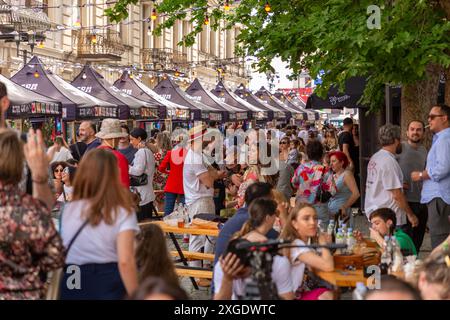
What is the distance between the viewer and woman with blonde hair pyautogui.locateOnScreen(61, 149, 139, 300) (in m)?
5.79

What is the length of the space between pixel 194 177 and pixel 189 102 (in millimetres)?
18024

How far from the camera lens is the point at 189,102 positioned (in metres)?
30.3

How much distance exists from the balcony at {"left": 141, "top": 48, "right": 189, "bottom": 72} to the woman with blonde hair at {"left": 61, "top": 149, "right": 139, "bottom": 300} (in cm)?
4065

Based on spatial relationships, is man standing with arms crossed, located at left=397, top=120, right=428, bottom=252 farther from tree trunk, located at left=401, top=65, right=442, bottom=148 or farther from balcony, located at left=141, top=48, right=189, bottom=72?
balcony, located at left=141, top=48, right=189, bottom=72

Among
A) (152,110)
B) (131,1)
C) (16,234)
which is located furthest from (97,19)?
(16,234)

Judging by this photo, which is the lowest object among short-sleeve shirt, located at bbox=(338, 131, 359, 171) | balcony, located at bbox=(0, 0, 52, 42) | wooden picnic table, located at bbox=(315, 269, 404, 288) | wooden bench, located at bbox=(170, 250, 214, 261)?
wooden bench, located at bbox=(170, 250, 214, 261)

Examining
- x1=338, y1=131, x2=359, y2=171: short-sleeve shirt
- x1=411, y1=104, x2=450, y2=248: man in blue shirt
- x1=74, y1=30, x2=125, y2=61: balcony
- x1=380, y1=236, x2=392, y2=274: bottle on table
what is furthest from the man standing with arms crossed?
x1=74, y1=30, x2=125, y2=61: balcony

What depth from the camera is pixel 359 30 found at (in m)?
12.0

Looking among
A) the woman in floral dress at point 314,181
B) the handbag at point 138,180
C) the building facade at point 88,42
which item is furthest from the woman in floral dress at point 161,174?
the building facade at point 88,42

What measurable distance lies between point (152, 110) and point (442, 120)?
1541 centimetres

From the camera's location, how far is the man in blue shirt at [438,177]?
9617 millimetres

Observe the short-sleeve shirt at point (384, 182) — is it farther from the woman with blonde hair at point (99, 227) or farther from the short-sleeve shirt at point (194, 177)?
the woman with blonde hair at point (99, 227)

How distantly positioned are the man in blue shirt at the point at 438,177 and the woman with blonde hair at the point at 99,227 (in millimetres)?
4500
